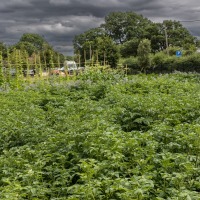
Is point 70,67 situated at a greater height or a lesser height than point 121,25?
lesser

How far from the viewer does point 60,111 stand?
659 cm

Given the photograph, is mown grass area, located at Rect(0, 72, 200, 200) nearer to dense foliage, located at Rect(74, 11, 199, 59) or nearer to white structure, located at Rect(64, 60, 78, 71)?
white structure, located at Rect(64, 60, 78, 71)

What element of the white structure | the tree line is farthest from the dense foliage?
the white structure

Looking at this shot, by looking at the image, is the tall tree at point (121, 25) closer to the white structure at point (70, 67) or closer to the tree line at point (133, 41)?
the tree line at point (133, 41)

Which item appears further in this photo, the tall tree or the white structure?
the tall tree

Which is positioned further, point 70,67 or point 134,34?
point 134,34

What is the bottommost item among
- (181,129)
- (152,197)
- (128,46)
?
(152,197)

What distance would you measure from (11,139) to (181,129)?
254 cm

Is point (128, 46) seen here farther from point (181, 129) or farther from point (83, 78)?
point (181, 129)

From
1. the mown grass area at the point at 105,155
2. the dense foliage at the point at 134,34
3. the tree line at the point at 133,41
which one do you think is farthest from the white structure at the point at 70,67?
the dense foliage at the point at 134,34

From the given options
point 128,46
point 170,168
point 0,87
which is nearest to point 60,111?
point 170,168

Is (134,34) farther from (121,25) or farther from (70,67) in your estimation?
(70,67)

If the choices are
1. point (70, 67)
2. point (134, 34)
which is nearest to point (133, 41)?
point (134, 34)

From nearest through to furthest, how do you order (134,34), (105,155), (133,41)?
(105,155), (133,41), (134,34)
